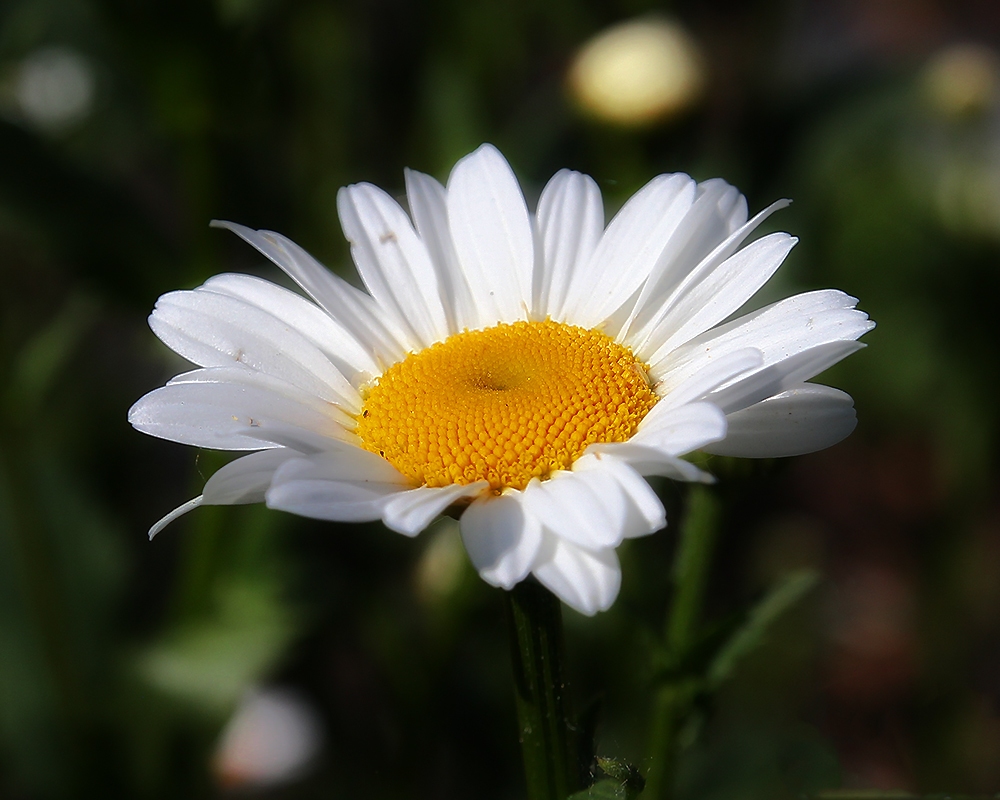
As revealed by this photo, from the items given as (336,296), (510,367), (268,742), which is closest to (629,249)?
(510,367)

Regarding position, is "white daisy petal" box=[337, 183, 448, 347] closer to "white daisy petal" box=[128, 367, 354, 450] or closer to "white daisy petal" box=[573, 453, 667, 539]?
"white daisy petal" box=[128, 367, 354, 450]

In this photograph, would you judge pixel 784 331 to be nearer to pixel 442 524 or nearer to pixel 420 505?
pixel 420 505

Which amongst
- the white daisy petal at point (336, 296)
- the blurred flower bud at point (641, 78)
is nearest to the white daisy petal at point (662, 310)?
the white daisy petal at point (336, 296)

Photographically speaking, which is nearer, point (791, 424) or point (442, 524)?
point (791, 424)

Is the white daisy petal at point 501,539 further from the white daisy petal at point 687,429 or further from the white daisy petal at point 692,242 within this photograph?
the white daisy petal at point 692,242

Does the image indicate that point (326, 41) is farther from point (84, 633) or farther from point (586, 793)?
point (586, 793)

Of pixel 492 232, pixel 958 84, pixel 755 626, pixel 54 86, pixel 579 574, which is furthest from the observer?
pixel 54 86

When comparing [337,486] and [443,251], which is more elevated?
[443,251]
